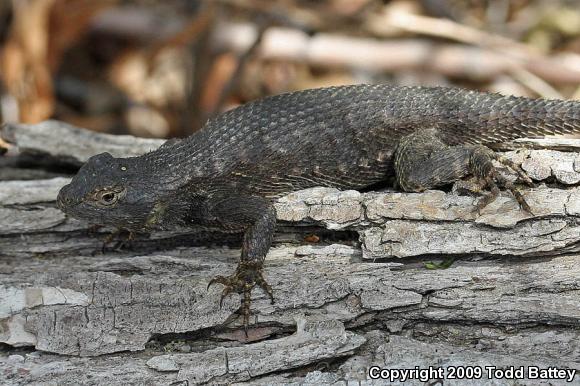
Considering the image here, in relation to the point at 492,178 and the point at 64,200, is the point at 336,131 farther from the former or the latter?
the point at 64,200

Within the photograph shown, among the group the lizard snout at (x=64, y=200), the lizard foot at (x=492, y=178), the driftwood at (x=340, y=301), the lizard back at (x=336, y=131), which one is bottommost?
the driftwood at (x=340, y=301)

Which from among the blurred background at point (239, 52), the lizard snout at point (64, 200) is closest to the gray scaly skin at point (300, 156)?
the lizard snout at point (64, 200)

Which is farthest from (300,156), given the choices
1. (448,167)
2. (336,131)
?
(448,167)

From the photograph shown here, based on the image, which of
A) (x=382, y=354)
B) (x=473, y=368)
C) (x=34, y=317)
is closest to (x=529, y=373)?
(x=473, y=368)

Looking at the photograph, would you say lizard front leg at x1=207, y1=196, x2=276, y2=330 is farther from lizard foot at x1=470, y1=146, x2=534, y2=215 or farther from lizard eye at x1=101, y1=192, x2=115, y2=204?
lizard foot at x1=470, y1=146, x2=534, y2=215

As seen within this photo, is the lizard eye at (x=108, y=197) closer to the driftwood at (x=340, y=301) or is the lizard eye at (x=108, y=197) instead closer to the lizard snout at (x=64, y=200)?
the lizard snout at (x=64, y=200)

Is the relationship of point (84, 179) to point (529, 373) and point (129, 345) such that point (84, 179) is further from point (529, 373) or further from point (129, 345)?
point (529, 373)

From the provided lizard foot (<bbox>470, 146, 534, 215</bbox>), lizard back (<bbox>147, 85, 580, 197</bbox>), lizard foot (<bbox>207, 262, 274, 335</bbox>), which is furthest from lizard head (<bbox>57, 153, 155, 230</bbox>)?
lizard foot (<bbox>470, 146, 534, 215</bbox>)
